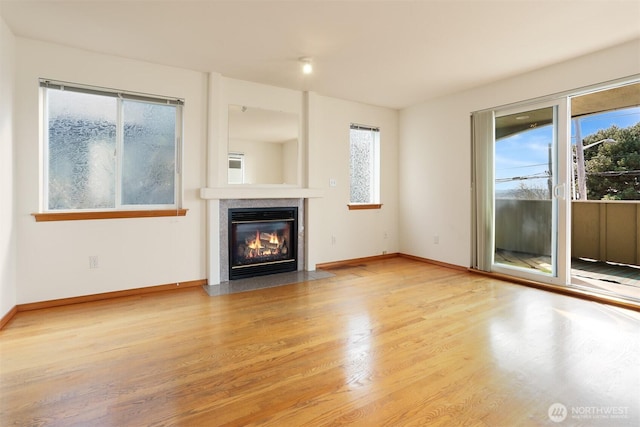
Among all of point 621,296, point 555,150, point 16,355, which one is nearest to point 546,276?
point 621,296

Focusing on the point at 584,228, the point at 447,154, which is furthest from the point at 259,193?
the point at 584,228

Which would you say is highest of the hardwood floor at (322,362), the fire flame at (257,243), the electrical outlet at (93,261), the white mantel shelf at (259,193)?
the white mantel shelf at (259,193)

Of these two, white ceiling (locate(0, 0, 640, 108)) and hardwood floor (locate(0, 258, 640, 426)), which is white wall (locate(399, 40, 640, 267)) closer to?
white ceiling (locate(0, 0, 640, 108))

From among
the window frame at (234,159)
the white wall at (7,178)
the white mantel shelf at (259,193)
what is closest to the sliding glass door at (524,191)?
the white mantel shelf at (259,193)

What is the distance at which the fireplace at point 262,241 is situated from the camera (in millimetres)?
4184

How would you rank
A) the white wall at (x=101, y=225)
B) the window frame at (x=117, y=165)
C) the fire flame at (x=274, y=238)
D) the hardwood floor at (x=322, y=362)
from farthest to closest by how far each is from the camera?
the fire flame at (x=274, y=238), the window frame at (x=117, y=165), the white wall at (x=101, y=225), the hardwood floor at (x=322, y=362)

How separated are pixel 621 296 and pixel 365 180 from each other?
3.47 metres

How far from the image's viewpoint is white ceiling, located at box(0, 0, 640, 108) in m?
2.52

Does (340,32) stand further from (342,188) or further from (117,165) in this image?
(117,165)

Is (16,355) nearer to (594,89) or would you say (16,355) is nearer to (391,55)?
(391,55)

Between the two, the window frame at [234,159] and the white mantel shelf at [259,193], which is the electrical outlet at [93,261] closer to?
the white mantel shelf at [259,193]

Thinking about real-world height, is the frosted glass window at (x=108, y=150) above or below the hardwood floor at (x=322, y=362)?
above

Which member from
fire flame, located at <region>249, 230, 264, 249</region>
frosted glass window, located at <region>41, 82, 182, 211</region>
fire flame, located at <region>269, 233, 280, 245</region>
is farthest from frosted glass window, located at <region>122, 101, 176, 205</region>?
fire flame, located at <region>269, 233, 280, 245</region>

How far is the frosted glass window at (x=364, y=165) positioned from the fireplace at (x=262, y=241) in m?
1.28
